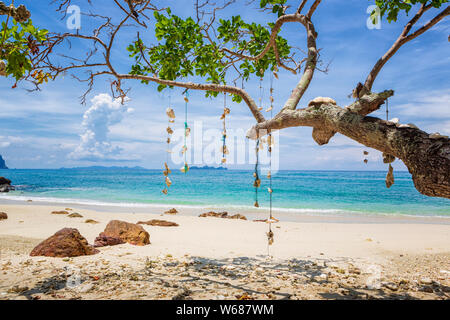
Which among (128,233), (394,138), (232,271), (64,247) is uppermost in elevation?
(394,138)

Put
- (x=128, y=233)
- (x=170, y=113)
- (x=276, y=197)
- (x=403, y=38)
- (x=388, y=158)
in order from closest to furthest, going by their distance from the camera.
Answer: (x=388, y=158), (x=403, y=38), (x=170, y=113), (x=128, y=233), (x=276, y=197)

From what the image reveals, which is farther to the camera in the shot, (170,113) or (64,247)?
(64,247)

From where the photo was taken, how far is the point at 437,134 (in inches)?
81.4

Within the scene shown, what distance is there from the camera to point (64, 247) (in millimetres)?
4715

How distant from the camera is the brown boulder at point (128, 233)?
20.6ft

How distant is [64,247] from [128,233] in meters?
1.72

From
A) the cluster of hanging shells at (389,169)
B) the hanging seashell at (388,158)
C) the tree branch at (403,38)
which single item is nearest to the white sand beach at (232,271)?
the cluster of hanging shells at (389,169)

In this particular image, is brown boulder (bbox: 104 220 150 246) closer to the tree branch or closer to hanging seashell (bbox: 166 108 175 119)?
hanging seashell (bbox: 166 108 175 119)

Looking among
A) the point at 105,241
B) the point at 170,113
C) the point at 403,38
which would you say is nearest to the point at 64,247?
the point at 105,241

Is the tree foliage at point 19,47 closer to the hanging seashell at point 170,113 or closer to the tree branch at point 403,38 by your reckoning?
the hanging seashell at point 170,113

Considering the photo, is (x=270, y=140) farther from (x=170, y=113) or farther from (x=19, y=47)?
(x=19, y=47)

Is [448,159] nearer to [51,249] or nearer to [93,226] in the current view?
[51,249]
